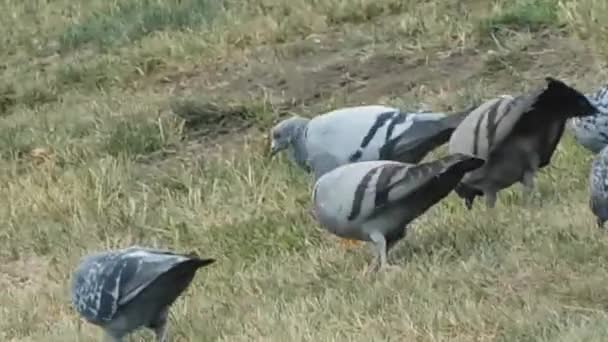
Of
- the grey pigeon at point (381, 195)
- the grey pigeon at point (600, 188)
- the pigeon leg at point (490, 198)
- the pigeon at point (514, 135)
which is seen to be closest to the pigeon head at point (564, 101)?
the pigeon at point (514, 135)

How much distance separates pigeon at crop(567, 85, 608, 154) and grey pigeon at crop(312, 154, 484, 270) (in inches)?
39.9

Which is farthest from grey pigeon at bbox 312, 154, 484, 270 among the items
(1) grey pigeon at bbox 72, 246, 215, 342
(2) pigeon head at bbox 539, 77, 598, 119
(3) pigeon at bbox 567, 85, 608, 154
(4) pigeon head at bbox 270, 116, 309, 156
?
(4) pigeon head at bbox 270, 116, 309, 156

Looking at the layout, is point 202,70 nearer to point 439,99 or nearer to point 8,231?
point 439,99

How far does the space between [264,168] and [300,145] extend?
68.5 inches

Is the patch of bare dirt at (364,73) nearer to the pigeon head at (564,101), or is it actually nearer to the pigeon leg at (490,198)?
the pigeon leg at (490,198)

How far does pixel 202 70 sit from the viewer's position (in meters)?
10.8

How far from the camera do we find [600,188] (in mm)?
4875

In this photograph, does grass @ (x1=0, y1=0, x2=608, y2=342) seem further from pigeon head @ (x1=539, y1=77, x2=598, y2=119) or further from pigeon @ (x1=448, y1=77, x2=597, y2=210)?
pigeon head @ (x1=539, y1=77, x2=598, y2=119)

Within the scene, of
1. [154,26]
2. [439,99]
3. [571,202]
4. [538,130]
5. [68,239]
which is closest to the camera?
[538,130]

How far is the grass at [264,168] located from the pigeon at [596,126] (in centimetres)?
25

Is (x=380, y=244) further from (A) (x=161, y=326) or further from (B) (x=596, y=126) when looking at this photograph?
(B) (x=596, y=126)

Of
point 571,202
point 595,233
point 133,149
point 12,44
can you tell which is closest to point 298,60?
point 133,149

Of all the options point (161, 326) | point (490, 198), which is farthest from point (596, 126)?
point (161, 326)

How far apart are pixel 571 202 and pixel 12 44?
7654 millimetres
